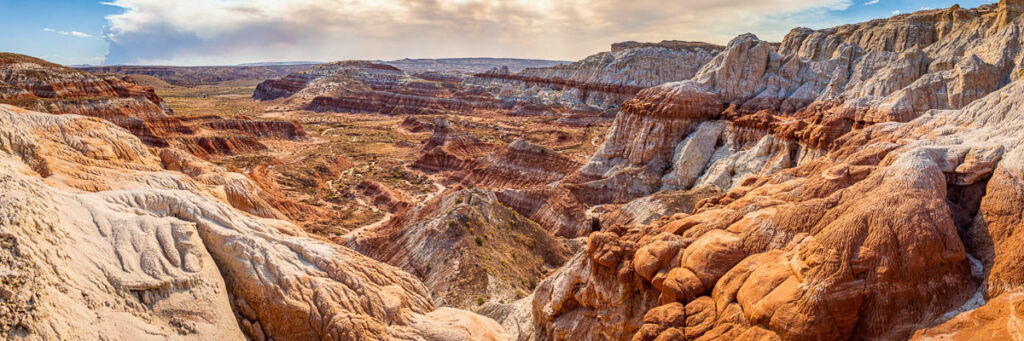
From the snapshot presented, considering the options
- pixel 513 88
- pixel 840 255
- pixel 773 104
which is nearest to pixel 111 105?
pixel 773 104

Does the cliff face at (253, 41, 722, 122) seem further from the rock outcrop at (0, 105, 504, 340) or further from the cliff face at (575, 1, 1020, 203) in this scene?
the rock outcrop at (0, 105, 504, 340)

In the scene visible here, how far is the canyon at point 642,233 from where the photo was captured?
9828 mm

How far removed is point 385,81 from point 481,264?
160596mm

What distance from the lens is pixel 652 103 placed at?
42469mm

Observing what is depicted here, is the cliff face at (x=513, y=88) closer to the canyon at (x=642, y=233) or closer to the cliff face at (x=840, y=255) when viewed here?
the canyon at (x=642, y=233)

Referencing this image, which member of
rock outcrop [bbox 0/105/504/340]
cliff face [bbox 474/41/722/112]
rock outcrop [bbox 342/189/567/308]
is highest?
cliff face [bbox 474/41/722/112]

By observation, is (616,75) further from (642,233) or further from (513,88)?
(642,233)

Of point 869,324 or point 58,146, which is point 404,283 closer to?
point 869,324

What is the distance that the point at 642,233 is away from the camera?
51.1 feet

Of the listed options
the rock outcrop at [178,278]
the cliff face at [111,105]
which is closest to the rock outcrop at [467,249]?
the rock outcrop at [178,278]

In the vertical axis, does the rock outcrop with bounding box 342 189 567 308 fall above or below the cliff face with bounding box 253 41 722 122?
below

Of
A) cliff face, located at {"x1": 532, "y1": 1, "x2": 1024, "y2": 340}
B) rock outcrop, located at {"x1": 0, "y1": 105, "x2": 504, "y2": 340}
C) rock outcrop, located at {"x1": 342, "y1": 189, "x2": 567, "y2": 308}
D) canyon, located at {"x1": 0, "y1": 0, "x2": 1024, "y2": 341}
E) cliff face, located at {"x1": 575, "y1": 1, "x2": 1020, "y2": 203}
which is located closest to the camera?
rock outcrop, located at {"x1": 0, "y1": 105, "x2": 504, "y2": 340}

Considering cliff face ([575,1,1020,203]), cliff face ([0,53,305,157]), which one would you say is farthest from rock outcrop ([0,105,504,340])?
cliff face ([0,53,305,157])

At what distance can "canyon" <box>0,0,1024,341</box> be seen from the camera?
9828 mm
